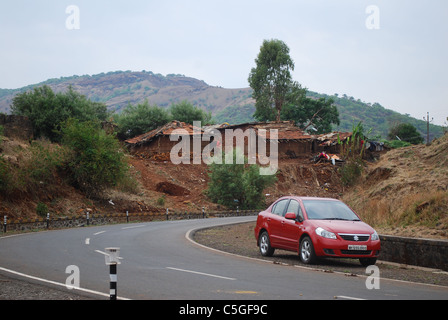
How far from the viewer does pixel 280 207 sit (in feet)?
53.1

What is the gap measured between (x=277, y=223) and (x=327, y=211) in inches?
60.7

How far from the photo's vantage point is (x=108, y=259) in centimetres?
767

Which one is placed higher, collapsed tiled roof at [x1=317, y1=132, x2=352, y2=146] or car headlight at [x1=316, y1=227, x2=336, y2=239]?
collapsed tiled roof at [x1=317, y1=132, x2=352, y2=146]

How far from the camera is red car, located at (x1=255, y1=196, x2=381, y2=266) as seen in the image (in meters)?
13.6

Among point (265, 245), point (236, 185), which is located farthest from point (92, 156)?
point (265, 245)

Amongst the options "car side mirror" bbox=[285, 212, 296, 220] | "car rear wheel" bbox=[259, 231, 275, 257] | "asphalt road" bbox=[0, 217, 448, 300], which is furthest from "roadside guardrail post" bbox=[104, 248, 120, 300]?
"car rear wheel" bbox=[259, 231, 275, 257]

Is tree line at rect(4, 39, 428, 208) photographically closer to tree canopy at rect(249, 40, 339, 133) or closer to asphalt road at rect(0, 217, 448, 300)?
tree canopy at rect(249, 40, 339, 133)

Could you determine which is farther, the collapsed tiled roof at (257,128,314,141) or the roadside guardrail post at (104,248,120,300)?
the collapsed tiled roof at (257,128,314,141)

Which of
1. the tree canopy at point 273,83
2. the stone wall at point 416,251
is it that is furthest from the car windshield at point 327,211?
the tree canopy at point 273,83

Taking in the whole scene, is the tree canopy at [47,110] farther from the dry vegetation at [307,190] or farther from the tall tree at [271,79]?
the tall tree at [271,79]

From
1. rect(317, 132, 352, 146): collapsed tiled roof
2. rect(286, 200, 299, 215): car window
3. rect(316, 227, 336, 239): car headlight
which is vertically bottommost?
rect(316, 227, 336, 239): car headlight
